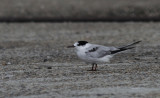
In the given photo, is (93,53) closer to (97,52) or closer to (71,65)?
(97,52)

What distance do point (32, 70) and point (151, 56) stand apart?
3.52m

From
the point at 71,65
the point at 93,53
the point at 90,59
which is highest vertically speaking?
the point at 93,53

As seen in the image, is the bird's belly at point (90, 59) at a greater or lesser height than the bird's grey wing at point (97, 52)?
lesser

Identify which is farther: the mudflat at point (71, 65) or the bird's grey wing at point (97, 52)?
the bird's grey wing at point (97, 52)

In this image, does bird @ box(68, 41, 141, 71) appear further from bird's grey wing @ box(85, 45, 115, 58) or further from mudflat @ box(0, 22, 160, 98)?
mudflat @ box(0, 22, 160, 98)

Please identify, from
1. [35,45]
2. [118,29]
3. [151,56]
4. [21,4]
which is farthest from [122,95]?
[21,4]

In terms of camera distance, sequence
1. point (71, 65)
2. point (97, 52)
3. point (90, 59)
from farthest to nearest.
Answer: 1. point (71, 65)
2. point (97, 52)
3. point (90, 59)

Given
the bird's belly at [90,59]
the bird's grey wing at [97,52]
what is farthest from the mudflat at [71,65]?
the bird's grey wing at [97,52]

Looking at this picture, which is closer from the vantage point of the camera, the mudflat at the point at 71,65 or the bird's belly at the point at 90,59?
the mudflat at the point at 71,65

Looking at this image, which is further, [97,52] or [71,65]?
[71,65]

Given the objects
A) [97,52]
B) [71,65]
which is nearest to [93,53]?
[97,52]

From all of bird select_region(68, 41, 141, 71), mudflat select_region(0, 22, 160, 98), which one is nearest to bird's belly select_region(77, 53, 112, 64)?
bird select_region(68, 41, 141, 71)

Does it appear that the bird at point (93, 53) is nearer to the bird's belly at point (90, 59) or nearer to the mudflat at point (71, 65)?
the bird's belly at point (90, 59)

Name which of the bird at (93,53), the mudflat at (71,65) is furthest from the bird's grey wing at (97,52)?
the mudflat at (71,65)
